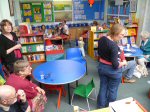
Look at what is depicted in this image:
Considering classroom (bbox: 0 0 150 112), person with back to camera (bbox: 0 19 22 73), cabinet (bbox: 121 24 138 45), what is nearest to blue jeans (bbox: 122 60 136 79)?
classroom (bbox: 0 0 150 112)

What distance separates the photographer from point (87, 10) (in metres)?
7.91

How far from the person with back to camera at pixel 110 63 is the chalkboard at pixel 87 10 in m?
5.94

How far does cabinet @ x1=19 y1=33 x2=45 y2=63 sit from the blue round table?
1.97 metres

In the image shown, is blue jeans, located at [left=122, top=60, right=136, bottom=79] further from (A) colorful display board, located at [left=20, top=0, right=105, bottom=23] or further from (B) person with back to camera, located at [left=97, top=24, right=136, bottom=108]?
(A) colorful display board, located at [left=20, top=0, right=105, bottom=23]

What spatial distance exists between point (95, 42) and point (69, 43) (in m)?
2.58

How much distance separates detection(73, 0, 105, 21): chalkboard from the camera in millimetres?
7767

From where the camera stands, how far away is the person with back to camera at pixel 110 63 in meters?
2.12

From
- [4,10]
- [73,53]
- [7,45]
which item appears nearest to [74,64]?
[73,53]

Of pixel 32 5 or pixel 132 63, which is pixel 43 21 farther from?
pixel 132 63

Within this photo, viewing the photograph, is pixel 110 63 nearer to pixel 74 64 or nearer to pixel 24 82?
pixel 74 64

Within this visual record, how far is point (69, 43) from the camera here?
7.49 meters

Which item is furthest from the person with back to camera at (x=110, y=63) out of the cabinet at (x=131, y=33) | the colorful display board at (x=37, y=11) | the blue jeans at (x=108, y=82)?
the colorful display board at (x=37, y=11)

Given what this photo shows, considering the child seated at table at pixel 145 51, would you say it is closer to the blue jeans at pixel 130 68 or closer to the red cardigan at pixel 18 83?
the blue jeans at pixel 130 68

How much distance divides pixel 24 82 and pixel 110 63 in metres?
1.25
